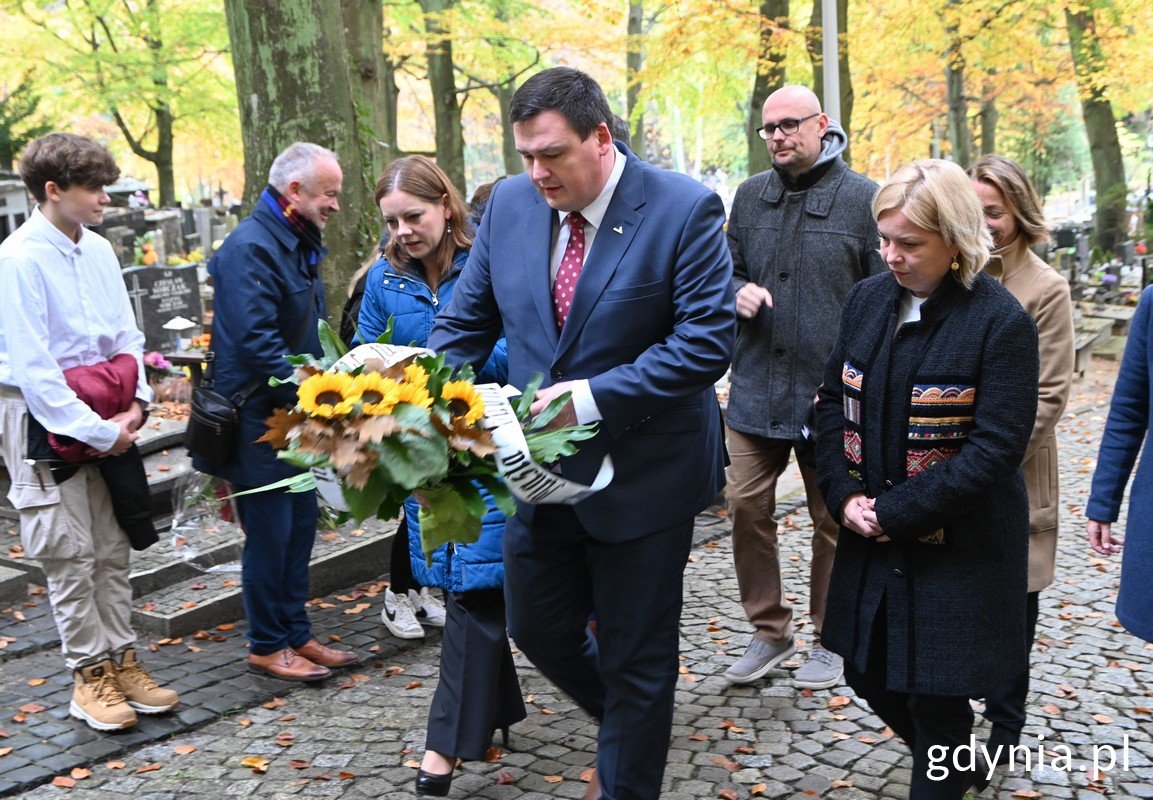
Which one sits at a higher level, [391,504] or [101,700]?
[391,504]

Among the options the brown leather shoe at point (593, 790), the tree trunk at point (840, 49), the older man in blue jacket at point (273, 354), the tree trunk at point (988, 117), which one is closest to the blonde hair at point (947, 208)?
the brown leather shoe at point (593, 790)

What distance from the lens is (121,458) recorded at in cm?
489

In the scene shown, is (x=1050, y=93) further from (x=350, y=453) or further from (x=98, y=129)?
(x=350, y=453)

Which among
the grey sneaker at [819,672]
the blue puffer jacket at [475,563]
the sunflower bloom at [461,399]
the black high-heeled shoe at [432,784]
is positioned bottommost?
the grey sneaker at [819,672]

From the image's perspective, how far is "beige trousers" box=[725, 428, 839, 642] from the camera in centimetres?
520

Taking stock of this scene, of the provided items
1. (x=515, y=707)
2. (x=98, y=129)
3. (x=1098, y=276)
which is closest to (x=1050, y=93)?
(x=1098, y=276)

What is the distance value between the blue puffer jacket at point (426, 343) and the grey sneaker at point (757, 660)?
140 cm

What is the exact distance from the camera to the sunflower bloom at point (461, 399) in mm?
3236

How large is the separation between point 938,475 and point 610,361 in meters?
1.01

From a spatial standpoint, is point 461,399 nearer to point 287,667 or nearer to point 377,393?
point 377,393

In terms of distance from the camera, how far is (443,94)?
21.4m

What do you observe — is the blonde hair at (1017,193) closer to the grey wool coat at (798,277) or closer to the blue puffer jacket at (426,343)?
the grey wool coat at (798,277)

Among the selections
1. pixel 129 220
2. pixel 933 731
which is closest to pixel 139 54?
pixel 129 220

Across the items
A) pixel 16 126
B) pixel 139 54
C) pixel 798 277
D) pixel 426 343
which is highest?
pixel 139 54
